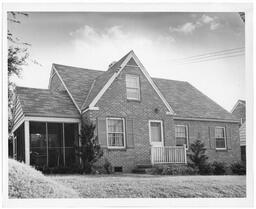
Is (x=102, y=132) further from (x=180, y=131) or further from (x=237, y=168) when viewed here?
(x=237, y=168)

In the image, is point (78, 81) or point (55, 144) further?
point (78, 81)

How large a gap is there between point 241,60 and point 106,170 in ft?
19.3

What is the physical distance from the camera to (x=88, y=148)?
14602 mm

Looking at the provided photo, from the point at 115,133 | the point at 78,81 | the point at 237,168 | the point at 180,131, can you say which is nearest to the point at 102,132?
the point at 115,133

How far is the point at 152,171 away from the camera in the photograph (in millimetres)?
15156

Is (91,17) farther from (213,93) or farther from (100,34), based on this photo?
(213,93)

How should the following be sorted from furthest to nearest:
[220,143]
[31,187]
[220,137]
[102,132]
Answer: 1. [220,137]
2. [220,143]
3. [102,132]
4. [31,187]

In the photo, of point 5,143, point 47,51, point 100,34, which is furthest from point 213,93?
point 5,143

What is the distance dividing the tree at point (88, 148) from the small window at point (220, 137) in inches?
221

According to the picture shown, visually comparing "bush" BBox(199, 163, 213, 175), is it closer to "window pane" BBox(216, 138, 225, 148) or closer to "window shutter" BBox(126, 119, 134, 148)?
"window pane" BBox(216, 138, 225, 148)

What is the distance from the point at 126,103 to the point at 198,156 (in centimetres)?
343

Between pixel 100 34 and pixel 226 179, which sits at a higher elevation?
pixel 100 34

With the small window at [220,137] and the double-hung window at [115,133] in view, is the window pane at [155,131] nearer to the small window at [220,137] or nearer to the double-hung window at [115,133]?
the double-hung window at [115,133]

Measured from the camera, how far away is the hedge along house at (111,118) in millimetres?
14523
